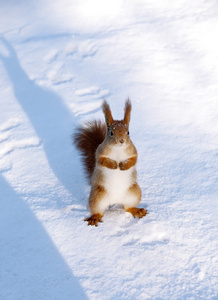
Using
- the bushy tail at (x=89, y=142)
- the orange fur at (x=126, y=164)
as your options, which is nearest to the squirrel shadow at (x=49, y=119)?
the bushy tail at (x=89, y=142)

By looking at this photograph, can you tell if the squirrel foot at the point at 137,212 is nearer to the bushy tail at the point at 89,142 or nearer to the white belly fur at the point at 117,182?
the white belly fur at the point at 117,182

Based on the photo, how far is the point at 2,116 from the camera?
3867 millimetres

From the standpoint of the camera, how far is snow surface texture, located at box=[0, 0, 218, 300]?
209cm

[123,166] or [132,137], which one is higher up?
[123,166]

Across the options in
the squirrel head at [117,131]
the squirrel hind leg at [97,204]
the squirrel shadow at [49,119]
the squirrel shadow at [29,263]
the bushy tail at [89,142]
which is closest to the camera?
the squirrel shadow at [29,263]

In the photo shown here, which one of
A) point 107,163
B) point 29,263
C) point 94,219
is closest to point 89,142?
point 107,163

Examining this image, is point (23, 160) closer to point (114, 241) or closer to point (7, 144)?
point (7, 144)

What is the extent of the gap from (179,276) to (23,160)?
1.74m

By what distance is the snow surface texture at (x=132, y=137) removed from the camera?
209 cm

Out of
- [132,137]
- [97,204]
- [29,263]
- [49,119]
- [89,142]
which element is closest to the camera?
[29,263]

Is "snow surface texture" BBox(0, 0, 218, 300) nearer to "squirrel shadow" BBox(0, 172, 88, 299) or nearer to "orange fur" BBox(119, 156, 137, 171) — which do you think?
"squirrel shadow" BBox(0, 172, 88, 299)

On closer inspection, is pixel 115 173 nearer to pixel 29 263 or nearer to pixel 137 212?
pixel 137 212

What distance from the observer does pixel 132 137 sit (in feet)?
11.2

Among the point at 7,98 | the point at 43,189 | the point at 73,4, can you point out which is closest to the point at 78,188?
the point at 43,189
